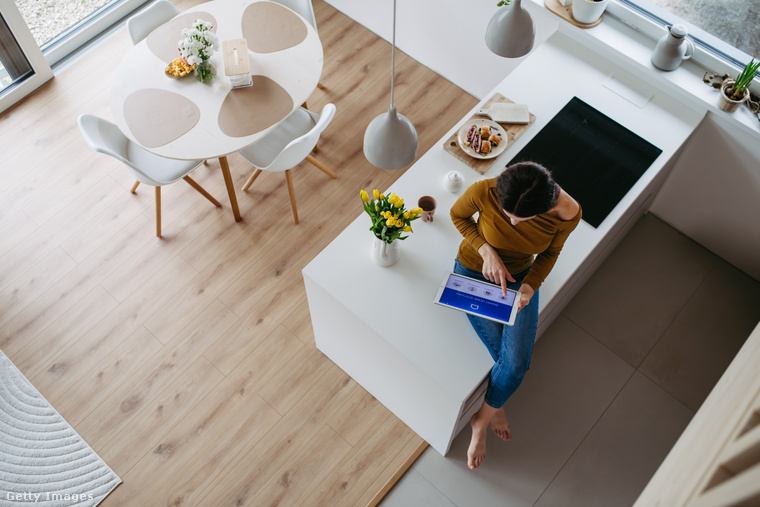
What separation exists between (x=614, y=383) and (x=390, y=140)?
1.75 m

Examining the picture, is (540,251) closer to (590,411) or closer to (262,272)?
(590,411)

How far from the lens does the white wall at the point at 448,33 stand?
3.52 meters

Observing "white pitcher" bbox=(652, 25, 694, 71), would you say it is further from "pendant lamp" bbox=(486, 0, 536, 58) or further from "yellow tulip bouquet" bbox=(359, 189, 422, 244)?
"yellow tulip bouquet" bbox=(359, 189, 422, 244)

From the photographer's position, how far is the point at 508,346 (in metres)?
2.26

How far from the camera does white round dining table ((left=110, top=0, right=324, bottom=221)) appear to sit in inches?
114

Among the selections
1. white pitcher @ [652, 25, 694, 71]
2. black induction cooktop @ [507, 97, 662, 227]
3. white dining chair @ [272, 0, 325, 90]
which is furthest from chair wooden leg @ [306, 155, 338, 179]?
white pitcher @ [652, 25, 694, 71]

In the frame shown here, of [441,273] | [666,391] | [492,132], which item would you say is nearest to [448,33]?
[492,132]

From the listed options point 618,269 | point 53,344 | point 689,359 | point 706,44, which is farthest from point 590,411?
point 53,344

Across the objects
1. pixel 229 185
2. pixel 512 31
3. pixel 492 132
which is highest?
pixel 512 31

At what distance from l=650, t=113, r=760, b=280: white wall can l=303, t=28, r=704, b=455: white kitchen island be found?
170 millimetres

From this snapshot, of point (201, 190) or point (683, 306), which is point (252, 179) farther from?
point (683, 306)

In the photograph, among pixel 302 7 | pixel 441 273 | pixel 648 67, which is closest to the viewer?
pixel 441 273

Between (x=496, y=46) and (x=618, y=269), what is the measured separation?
153 centimetres

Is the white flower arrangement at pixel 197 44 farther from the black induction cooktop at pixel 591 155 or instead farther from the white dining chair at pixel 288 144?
the black induction cooktop at pixel 591 155
